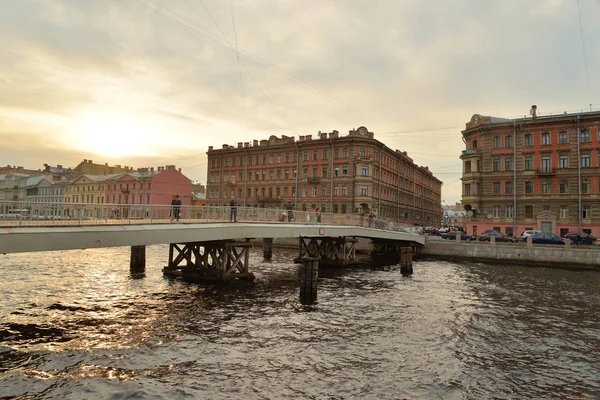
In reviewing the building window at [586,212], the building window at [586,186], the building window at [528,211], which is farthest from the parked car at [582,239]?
the building window at [586,186]

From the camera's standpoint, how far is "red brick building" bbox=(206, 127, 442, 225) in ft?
208

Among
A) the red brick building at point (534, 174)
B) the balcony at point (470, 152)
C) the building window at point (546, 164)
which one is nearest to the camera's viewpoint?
the red brick building at point (534, 174)

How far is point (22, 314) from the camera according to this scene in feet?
51.2

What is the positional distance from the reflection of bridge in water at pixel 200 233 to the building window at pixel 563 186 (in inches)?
1066

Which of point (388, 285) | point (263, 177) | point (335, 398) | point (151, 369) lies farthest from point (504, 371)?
point (263, 177)

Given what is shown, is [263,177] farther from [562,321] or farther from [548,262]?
[562,321]

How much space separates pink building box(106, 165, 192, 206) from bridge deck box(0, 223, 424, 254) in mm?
63750

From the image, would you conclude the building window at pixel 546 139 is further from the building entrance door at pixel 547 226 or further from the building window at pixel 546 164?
the building entrance door at pixel 547 226

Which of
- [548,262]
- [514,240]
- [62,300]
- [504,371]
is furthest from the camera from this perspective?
[514,240]

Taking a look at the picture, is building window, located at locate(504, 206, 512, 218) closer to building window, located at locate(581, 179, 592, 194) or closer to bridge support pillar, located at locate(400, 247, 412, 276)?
building window, located at locate(581, 179, 592, 194)

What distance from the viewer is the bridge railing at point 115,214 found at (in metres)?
13.0

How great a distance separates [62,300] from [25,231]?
24.1 feet

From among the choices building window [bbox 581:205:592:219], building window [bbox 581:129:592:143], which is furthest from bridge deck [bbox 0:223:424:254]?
building window [bbox 581:129:592:143]

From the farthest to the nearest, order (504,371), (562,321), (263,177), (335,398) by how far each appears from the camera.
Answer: (263,177)
(562,321)
(504,371)
(335,398)
